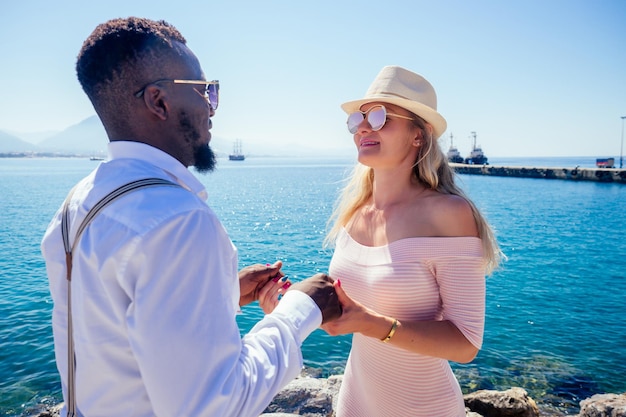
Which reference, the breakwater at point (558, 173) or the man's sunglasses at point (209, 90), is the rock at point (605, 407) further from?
the breakwater at point (558, 173)

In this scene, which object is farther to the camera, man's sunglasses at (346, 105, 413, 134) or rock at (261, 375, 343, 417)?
rock at (261, 375, 343, 417)

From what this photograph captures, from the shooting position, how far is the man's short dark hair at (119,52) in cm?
153

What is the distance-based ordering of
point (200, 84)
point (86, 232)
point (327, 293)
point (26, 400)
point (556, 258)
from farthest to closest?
point (556, 258) < point (26, 400) < point (327, 293) < point (200, 84) < point (86, 232)

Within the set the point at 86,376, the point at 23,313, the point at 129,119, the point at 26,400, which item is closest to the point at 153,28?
the point at 129,119

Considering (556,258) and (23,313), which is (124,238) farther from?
(556,258)

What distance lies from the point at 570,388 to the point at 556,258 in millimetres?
12940

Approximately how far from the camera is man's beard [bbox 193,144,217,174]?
1739 millimetres

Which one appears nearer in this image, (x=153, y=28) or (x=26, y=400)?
(x=153, y=28)

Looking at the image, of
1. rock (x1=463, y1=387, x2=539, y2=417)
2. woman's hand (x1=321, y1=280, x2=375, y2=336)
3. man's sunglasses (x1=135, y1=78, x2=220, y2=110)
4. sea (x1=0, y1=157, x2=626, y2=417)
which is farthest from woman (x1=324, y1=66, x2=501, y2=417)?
rock (x1=463, y1=387, x2=539, y2=417)

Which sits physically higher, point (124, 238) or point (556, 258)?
point (124, 238)

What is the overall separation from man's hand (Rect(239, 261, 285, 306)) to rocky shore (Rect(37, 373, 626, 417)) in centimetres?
404

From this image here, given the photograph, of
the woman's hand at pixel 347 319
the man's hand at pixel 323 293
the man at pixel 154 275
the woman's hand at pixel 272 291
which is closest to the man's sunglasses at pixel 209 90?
the man at pixel 154 275

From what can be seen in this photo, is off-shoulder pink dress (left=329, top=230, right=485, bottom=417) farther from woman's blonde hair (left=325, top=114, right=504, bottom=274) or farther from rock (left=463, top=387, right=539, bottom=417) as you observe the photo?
rock (left=463, top=387, right=539, bottom=417)

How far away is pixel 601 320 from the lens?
12211 mm
